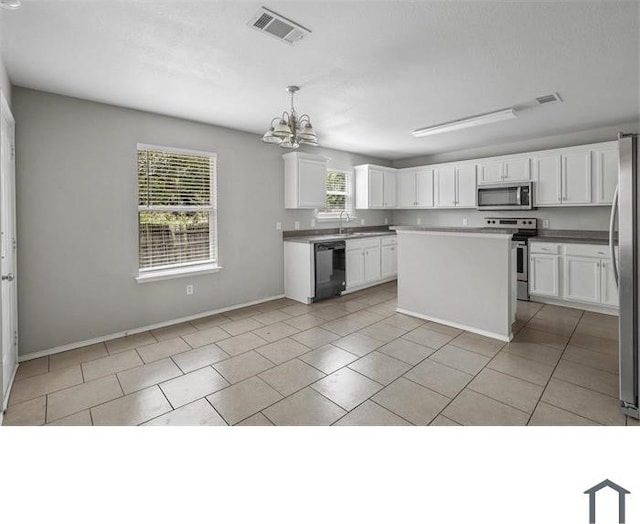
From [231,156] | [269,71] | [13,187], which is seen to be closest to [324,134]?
[231,156]

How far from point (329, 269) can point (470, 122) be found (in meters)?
2.75

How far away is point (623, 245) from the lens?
7.11 ft

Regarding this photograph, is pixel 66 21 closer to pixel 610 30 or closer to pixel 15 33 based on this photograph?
pixel 15 33

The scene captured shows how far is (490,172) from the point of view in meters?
5.65

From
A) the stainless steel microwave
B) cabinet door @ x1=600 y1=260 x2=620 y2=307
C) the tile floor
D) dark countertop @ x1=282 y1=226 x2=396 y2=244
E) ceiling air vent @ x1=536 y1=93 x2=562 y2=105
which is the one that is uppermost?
ceiling air vent @ x1=536 y1=93 x2=562 y2=105

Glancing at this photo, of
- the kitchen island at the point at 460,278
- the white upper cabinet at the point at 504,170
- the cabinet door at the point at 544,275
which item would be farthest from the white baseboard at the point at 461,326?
the white upper cabinet at the point at 504,170

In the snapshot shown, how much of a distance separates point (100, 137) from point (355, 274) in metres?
3.93

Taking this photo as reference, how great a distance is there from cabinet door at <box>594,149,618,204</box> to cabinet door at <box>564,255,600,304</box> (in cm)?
88

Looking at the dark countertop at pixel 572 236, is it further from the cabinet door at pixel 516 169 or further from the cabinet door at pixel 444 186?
the cabinet door at pixel 444 186

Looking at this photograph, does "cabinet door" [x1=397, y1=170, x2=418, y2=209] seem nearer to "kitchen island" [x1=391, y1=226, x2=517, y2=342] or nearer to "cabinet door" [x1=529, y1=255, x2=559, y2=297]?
"cabinet door" [x1=529, y1=255, x2=559, y2=297]

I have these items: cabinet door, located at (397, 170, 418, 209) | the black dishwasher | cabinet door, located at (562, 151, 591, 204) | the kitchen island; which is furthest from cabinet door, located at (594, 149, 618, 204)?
the black dishwasher

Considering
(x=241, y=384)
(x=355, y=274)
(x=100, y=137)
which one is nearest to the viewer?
(x=241, y=384)

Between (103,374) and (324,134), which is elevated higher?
(324,134)

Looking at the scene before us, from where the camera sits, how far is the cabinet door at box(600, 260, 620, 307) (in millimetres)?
4254
